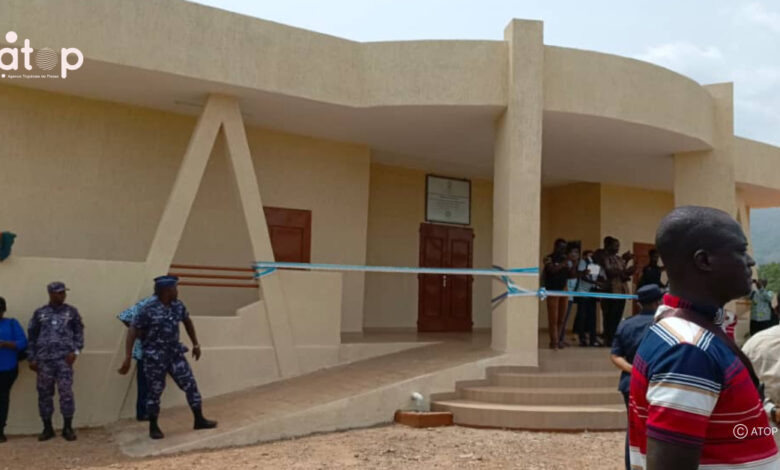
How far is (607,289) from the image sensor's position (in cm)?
962

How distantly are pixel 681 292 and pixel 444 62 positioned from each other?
7.14m

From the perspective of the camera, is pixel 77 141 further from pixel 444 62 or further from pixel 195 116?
pixel 444 62

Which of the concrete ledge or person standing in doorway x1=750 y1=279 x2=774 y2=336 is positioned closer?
the concrete ledge

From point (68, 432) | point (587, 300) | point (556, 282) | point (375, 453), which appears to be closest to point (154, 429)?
point (68, 432)

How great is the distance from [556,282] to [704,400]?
25.6 feet

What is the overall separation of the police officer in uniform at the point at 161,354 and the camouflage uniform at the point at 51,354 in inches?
23.5

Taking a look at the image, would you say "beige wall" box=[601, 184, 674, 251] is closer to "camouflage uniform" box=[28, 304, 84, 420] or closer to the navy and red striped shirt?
"camouflage uniform" box=[28, 304, 84, 420]

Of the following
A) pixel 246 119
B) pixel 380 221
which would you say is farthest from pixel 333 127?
pixel 380 221

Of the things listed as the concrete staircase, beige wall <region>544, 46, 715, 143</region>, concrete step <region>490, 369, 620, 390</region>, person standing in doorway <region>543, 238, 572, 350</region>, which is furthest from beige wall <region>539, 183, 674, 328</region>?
concrete step <region>490, 369, 620, 390</region>

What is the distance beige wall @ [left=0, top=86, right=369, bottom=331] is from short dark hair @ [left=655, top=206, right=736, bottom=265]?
787cm

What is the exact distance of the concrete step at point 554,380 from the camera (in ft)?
25.5

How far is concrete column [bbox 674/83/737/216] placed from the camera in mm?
10250

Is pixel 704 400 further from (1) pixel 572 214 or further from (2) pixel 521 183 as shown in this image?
(1) pixel 572 214

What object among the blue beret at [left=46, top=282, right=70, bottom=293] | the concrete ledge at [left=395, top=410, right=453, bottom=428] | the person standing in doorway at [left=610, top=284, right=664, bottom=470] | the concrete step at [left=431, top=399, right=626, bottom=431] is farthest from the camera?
the concrete ledge at [left=395, top=410, right=453, bottom=428]
